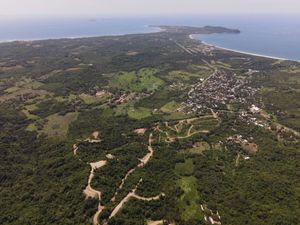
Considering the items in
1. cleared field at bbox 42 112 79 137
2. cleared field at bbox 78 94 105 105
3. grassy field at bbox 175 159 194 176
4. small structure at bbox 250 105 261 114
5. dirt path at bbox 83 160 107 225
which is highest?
dirt path at bbox 83 160 107 225

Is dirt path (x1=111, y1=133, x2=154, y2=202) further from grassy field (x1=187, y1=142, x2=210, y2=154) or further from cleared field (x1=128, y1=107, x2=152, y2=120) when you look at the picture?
cleared field (x1=128, y1=107, x2=152, y2=120)

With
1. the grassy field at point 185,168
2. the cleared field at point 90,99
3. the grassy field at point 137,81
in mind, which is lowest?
the grassy field at point 137,81

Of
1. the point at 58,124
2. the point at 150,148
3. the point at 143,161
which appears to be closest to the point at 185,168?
the point at 143,161

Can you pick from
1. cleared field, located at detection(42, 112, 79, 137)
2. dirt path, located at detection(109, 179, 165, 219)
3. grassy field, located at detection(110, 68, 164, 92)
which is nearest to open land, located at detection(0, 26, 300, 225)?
dirt path, located at detection(109, 179, 165, 219)

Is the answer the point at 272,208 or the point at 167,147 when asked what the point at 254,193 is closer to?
the point at 272,208

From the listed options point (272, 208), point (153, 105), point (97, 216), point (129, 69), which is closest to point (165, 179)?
point (97, 216)

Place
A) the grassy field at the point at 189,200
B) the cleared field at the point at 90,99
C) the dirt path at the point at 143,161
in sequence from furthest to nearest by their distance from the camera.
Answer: the cleared field at the point at 90,99 → the dirt path at the point at 143,161 → the grassy field at the point at 189,200

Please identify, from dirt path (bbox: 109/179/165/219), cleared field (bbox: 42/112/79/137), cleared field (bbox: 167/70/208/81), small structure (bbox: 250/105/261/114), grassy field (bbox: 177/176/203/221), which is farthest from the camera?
cleared field (bbox: 167/70/208/81)

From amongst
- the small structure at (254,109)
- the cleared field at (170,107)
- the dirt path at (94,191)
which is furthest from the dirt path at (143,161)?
the small structure at (254,109)

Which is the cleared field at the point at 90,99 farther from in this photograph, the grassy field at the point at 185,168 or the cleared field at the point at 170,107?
the grassy field at the point at 185,168
